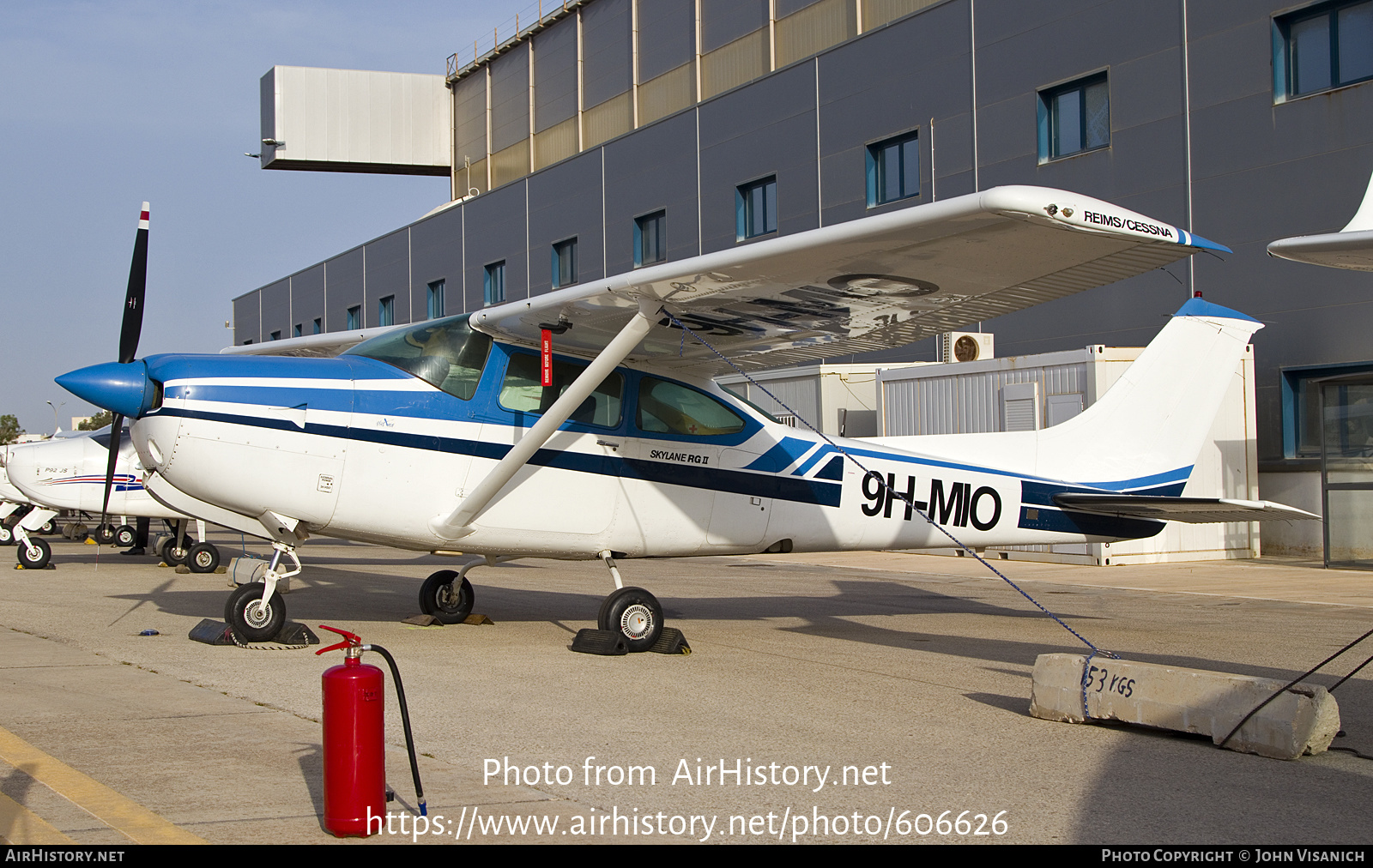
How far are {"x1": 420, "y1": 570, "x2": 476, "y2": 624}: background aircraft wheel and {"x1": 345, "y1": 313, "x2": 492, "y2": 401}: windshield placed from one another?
95.5 inches

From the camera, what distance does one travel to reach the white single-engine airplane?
752cm

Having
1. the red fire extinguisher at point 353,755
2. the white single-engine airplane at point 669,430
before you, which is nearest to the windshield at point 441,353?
the white single-engine airplane at point 669,430

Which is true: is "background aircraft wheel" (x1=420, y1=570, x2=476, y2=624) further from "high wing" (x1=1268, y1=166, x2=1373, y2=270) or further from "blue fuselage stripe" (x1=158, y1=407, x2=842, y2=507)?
"high wing" (x1=1268, y1=166, x2=1373, y2=270)

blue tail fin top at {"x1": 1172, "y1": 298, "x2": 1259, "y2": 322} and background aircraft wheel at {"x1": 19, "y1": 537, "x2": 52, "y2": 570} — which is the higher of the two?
blue tail fin top at {"x1": 1172, "y1": 298, "x2": 1259, "y2": 322}

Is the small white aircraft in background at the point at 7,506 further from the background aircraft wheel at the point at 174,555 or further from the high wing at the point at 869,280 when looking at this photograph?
the high wing at the point at 869,280

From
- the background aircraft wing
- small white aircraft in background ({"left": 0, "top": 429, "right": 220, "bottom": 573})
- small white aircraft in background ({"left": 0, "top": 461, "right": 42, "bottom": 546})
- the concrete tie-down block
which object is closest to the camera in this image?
the concrete tie-down block

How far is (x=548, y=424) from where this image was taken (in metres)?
8.26

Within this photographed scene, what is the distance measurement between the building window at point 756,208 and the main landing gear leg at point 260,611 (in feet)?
67.5

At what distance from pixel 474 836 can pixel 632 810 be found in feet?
2.09

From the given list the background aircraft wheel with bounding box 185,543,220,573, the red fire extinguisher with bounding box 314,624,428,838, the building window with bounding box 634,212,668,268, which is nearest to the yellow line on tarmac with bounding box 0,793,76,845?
the red fire extinguisher with bounding box 314,624,428,838

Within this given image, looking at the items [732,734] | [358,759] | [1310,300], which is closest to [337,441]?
[732,734]

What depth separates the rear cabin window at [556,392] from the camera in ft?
29.0

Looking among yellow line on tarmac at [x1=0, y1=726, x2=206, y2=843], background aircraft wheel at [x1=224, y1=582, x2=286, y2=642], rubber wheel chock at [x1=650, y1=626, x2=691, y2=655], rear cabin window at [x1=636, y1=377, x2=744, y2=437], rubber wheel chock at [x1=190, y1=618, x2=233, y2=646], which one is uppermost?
rear cabin window at [x1=636, y1=377, x2=744, y2=437]
